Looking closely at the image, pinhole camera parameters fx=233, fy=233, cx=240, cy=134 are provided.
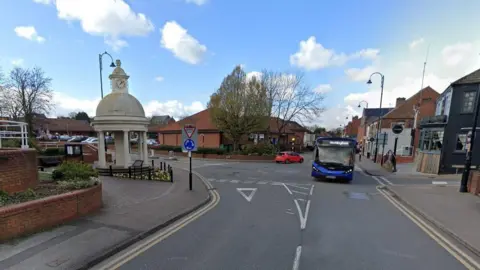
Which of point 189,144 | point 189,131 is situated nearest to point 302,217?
point 189,144

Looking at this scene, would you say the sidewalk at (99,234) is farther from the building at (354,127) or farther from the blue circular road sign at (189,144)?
the building at (354,127)

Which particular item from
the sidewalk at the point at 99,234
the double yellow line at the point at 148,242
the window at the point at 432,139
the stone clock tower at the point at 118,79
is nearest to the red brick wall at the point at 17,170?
the sidewalk at the point at 99,234

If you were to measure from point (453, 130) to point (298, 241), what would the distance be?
21.4 meters

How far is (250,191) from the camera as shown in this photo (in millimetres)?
11844

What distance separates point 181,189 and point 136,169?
5.69m

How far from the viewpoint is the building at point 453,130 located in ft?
60.4

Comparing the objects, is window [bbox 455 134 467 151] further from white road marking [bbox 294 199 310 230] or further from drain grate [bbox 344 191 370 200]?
white road marking [bbox 294 199 310 230]

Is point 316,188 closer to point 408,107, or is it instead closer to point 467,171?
point 467,171

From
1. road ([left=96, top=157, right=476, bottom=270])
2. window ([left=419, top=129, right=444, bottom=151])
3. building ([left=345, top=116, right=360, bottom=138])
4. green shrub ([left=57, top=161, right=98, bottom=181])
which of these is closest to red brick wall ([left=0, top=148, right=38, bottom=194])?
green shrub ([left=57, top=161, right=98, bottom=181])

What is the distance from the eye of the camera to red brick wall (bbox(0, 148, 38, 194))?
661cm

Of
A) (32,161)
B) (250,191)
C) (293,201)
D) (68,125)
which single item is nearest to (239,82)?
(250,191)

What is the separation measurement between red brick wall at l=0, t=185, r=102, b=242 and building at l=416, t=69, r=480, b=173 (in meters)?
24.7

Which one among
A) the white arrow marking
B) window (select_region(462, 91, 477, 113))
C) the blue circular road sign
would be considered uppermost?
window (select_region(462, 91, 477, 113))

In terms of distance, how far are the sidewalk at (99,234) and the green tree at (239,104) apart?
865 inches
